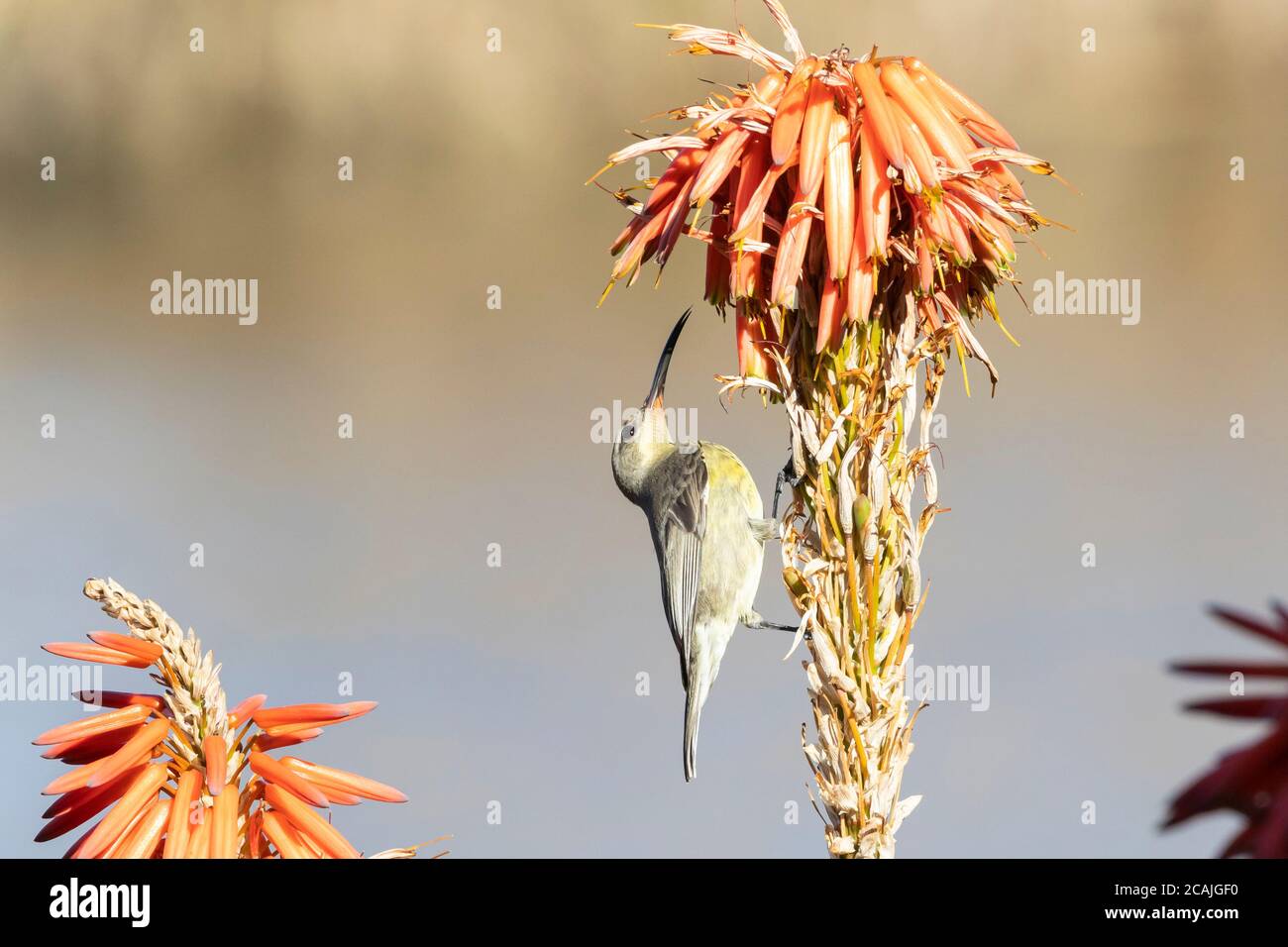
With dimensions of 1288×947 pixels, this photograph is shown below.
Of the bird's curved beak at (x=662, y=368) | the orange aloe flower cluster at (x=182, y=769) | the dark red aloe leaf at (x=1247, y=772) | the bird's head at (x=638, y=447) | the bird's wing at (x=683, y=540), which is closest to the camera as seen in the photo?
the dark red aloe leaf at (x=1247, y=772)

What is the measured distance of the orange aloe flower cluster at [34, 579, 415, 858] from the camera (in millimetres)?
2059

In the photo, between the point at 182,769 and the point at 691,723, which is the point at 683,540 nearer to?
the point at 691,723

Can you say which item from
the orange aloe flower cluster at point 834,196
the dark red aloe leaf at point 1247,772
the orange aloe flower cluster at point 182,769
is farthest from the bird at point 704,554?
the dark red aloe leaf at point 1247,772

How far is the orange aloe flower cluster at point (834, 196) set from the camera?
2160mm

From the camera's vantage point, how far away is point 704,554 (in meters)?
3.84

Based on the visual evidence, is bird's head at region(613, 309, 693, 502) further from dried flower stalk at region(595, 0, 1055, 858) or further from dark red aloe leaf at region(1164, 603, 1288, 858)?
dark red aloe leaf at region(1164, 603, 1288, 858)

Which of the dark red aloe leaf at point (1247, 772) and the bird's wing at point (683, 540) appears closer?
the dark red aloe leaf at point (1247, 772)

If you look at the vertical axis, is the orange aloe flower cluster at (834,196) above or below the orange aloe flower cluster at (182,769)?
above

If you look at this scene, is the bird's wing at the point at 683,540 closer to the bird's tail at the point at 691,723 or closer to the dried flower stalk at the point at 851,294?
the bird's tail at the point at 691,723

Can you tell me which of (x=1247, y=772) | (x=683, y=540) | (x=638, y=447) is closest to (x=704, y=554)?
(x=683, y=540)

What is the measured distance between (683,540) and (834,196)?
1864 mm

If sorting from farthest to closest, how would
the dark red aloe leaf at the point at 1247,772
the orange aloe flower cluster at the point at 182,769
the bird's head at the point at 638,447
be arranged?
1. the bird's head at the point at 638,447
2. the orange aloe flower cluster at the point at 182,769
3. the dark red aloe leaf at the point at 1247,772

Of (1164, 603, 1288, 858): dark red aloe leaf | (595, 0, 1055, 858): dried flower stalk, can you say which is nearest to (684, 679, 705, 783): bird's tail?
(595, 0, 1055, 858): dried flower stalk

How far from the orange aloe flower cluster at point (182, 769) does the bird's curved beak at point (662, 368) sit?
1.40 meters
